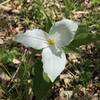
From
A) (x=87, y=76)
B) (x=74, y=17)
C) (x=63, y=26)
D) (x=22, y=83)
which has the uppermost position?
(x=63, y=26)

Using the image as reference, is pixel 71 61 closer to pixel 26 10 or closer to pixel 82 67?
pixel 82 67

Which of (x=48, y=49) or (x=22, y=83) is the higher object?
(x=48, y=49)

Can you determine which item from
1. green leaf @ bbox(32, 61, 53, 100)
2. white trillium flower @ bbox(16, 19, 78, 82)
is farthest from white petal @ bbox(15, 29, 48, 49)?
green leaf @ bbox(32, 61, 53, 100)

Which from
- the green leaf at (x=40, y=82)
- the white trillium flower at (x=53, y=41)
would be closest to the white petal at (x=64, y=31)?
the white trillium flower at (x=53, y=41)

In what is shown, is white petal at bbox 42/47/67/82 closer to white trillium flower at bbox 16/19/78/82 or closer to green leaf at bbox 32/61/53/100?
white trillium flower at bbox 16/19/78/82

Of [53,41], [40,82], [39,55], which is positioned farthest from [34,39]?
[39,55]

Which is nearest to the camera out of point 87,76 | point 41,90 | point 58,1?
point 41,90

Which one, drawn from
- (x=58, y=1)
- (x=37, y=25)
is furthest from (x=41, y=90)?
(x=58, y=1)
